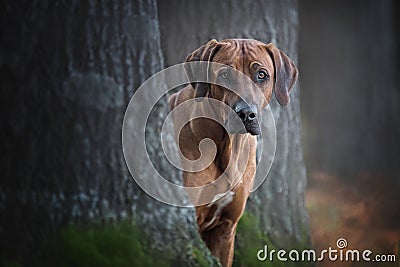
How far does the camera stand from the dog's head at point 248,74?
113 inches

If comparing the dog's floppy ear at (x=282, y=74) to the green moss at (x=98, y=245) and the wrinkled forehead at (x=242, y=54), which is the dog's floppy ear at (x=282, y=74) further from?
the green moss at (x=98, y=245)

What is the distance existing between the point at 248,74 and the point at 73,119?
897 millimetres

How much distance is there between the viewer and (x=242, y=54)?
3029mm

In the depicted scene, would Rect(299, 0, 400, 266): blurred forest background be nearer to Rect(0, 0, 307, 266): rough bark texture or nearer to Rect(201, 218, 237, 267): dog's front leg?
Rect(201, 218, 237, 267): dog's front leg

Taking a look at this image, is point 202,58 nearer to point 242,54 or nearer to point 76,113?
point 242,54

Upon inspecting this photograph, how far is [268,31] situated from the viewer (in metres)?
3.38

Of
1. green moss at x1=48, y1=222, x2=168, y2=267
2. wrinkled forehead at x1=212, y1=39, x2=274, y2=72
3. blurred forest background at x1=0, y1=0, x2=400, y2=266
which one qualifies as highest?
wrinkled forehead at x1=212, y1=39, x2=274, y2=72

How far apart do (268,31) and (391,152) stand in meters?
1.14

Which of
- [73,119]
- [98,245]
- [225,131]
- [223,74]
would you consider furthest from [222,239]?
[73,119]

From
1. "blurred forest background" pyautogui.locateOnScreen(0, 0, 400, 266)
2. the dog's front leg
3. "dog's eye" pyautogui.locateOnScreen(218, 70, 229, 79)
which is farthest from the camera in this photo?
the dog's front leg

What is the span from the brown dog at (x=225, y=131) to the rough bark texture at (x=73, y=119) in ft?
0.78

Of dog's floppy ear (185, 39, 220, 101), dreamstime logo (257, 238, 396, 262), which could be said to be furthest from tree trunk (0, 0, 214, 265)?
dreamstime logo (257, 238, 396, 262)

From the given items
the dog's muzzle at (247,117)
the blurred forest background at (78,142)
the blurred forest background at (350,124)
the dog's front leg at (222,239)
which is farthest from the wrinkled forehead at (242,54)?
the dog's front leg at (222,239)

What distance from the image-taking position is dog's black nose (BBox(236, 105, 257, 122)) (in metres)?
2.84
